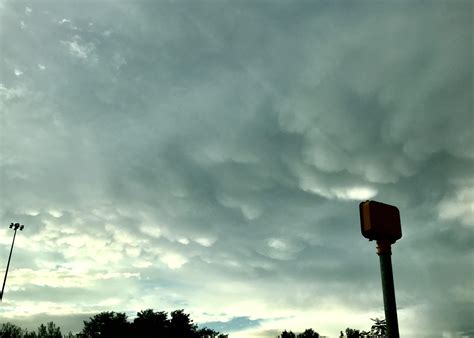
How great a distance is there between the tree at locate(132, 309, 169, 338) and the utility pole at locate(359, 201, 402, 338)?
76422mm

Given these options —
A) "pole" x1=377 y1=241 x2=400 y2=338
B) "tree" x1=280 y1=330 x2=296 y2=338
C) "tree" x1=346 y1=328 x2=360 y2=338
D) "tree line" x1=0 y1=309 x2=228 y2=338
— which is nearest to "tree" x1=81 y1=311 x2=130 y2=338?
"tree line" x1=0 y1=309 x2=228 y2=338

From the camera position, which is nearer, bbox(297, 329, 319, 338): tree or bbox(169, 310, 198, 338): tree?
bbox(169, 310, 198, 338): tree

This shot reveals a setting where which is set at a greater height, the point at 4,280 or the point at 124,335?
the point at 4,280

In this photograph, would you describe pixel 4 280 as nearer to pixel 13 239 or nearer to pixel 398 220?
pixel 13 239

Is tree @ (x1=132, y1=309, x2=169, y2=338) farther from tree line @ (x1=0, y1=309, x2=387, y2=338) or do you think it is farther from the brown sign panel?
the brown sign panel

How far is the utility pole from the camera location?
3372 millimetres

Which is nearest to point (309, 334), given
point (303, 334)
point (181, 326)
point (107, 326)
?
point (303, 334)

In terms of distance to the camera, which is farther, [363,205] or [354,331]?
[354,331]

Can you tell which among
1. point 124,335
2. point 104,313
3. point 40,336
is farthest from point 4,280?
point 40,336

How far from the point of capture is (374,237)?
3598 mm

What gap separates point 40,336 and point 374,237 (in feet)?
380

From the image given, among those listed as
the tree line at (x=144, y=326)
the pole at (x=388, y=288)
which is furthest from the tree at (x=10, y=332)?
the pole at (x=388, y=288)

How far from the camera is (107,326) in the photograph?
77.4 m

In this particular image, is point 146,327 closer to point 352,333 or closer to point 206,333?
point 206,333
